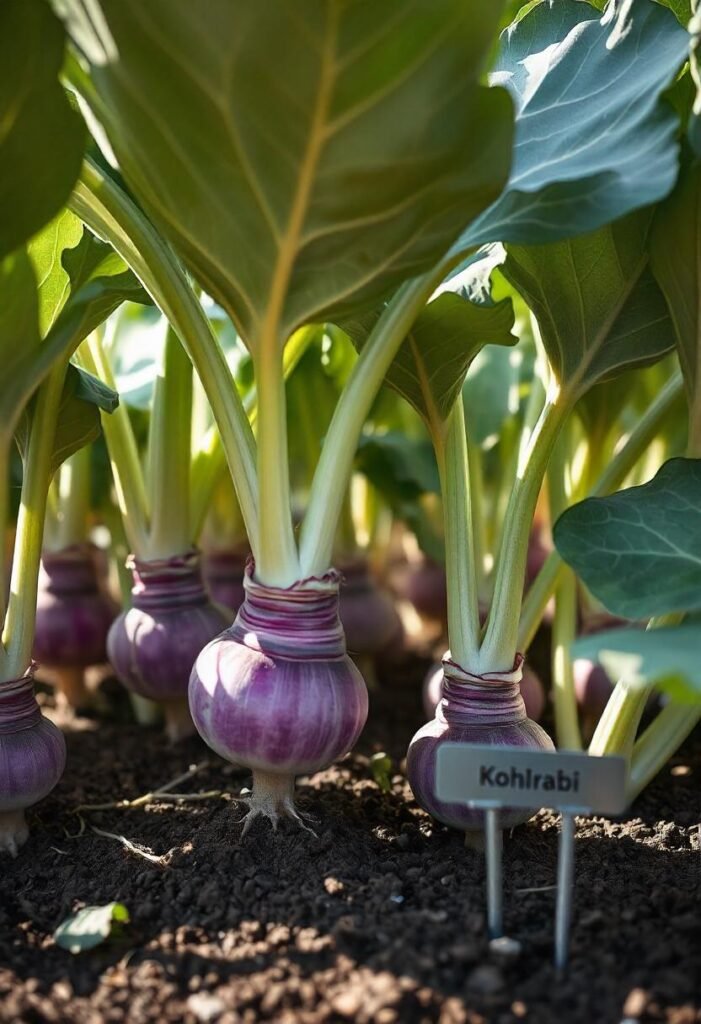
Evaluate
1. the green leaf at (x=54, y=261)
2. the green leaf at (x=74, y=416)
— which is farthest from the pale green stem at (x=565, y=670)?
the green leaf at (x=54, y=261)

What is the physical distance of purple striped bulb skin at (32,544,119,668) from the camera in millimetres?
1690

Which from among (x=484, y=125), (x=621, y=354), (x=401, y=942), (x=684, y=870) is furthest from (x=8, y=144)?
(x=684, y=870)

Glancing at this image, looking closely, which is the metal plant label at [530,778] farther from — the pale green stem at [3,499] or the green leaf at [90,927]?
the pale green stem at [3,499]

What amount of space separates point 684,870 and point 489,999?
14.9 inches

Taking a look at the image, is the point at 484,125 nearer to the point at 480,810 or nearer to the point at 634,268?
the point at 634,268

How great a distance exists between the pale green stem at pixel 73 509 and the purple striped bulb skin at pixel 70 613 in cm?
2

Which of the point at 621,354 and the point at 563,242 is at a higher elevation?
the point at 563,242

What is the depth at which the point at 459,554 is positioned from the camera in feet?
3.76

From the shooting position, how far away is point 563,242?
3.68 feet

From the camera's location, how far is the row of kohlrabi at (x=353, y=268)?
2.75 ft

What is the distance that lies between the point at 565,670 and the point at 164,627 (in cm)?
59

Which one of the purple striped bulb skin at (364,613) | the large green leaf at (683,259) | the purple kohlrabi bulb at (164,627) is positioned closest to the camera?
the large green leaf at (683,259)

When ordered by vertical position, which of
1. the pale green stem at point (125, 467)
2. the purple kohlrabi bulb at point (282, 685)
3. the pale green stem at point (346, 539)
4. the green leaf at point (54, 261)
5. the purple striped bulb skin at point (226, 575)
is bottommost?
the purple kohlrabi bulb at point (282, 685)

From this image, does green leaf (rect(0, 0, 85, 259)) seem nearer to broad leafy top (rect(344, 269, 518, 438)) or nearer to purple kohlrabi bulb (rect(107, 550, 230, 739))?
broad leafy top (rect(344, 269, 518, 438))
